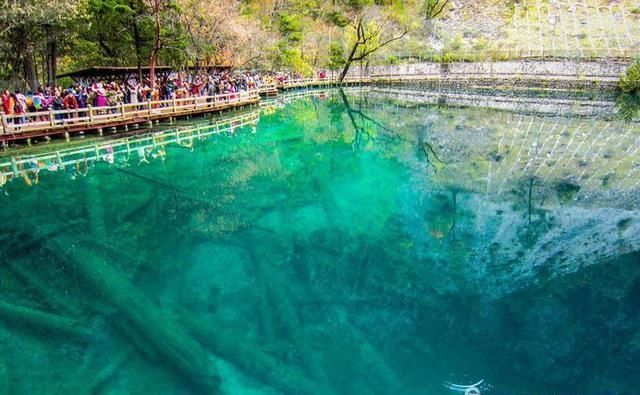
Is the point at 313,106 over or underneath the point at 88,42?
underneath

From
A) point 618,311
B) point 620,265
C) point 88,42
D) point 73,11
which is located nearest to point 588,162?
point 620,265

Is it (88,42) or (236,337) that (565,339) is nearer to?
(236,337)

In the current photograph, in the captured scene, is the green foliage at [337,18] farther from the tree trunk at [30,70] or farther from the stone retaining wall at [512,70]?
the tree trunk at [30,70]

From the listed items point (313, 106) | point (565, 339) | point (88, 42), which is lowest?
point (565, 339)

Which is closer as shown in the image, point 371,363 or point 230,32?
point 371,363

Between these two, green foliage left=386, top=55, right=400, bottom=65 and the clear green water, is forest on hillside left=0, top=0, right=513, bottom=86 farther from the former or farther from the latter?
the clear green water

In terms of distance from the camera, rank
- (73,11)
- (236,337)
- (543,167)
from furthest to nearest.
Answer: (73,11) < (543,167) < (236,337)
